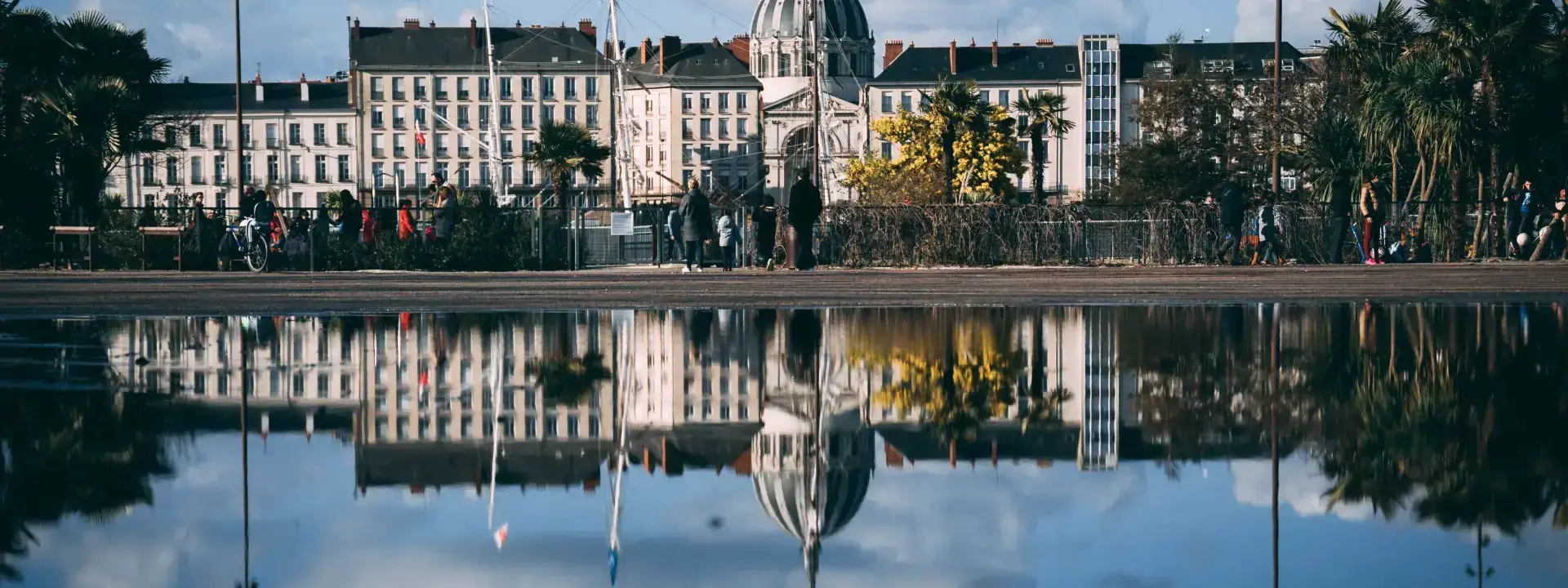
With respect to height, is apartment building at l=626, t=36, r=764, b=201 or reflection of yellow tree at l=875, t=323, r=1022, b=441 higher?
apartment building at l=626, t=36, r=764, b=201

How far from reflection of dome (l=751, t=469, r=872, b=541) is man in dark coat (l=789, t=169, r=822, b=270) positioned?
22785 mm

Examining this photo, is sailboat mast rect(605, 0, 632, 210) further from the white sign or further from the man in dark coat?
the man in dark coat

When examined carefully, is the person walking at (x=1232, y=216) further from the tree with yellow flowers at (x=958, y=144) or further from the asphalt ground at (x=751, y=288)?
the tree with yellow flowers at (x=958, y=144)

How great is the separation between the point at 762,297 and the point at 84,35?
25.1 meters

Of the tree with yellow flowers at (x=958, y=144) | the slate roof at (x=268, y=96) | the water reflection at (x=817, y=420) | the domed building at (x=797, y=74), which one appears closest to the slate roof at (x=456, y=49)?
the slate roof at (x=268, y=96)

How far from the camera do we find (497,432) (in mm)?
9031

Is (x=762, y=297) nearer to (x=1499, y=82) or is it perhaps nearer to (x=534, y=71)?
(x=1499, y=82)

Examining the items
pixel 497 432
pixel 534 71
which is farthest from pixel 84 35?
pixel 534 71

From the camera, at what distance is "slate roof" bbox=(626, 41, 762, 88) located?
174 meters

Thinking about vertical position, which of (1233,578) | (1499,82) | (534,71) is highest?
(534,71)

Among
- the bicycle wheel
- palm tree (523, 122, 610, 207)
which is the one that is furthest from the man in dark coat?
palm tree (523, 122, 610, 207)

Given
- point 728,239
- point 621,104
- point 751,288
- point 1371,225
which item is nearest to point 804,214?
point 728,239

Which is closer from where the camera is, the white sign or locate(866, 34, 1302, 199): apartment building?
the white sign

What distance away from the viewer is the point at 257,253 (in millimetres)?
33156
